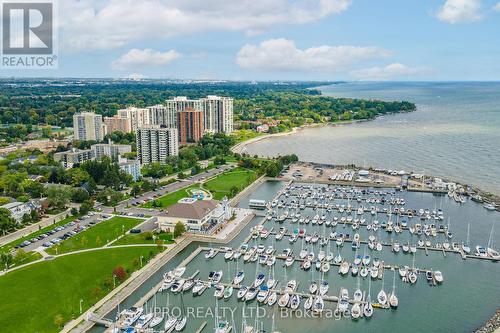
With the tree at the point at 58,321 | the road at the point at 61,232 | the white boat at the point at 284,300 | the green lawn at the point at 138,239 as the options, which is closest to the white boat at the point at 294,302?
the white boat at the point at 284,300

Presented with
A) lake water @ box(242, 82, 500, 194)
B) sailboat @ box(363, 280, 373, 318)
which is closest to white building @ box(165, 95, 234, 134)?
lake water @ box(242, 82, 500, 194)

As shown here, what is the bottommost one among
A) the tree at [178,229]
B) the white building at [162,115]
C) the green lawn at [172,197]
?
the tree at [178,229]

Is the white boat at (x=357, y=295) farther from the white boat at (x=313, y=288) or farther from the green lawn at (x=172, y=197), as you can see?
the green lawn at (x=172, y=197)

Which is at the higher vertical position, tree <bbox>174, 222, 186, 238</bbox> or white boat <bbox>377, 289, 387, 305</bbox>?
tree <bbox>174, 222, 186, 238</bbox>

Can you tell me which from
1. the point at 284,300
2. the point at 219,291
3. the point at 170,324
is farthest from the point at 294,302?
the point at 170,324

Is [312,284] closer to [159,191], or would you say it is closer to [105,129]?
[159,191]

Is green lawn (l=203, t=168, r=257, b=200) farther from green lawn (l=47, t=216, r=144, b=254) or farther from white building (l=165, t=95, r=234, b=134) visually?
white building (l=165, t=95, r=234, b=134)

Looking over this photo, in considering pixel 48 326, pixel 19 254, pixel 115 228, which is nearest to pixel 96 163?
pixel 115 228
